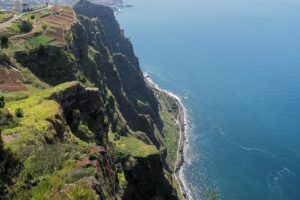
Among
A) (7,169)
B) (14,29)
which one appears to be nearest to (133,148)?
(14,29)

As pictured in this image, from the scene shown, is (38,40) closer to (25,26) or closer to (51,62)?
(51,62)

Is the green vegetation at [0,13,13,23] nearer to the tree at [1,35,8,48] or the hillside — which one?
the hillside

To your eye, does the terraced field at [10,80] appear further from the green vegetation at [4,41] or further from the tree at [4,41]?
the tree at [4,41]

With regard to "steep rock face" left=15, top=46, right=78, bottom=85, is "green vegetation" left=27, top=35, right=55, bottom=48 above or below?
above

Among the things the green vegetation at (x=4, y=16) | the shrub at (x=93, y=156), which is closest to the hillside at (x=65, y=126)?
the shrub at (x=93, y=156)

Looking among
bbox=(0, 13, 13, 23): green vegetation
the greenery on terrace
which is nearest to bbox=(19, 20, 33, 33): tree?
bbox=(0, 13, 13, 23): green vegetation

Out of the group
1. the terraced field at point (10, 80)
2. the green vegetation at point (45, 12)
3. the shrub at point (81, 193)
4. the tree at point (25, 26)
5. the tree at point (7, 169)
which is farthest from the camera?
the green vegetation at point (45, 12)

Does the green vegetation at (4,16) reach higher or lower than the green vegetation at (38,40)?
lower
